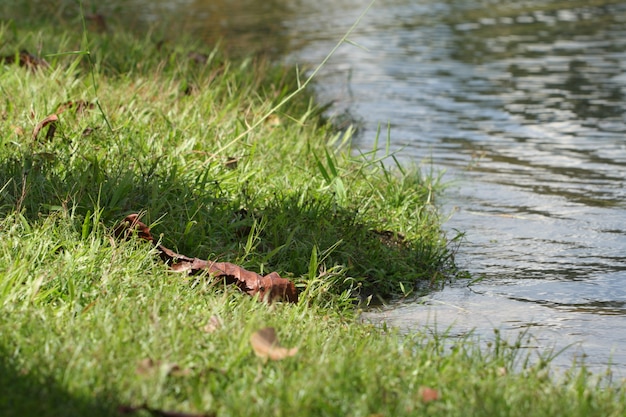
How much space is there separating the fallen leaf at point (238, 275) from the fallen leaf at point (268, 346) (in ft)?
2.77

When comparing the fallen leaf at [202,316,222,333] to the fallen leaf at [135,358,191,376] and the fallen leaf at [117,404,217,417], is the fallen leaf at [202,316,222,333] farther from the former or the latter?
the fallen leaf at [117,404,217,417]

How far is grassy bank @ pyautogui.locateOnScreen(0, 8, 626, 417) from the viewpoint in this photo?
117 inches

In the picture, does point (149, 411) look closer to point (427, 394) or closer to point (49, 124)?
point (427, 394)

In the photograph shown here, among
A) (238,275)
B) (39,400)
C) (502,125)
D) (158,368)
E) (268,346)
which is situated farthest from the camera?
(502,125)

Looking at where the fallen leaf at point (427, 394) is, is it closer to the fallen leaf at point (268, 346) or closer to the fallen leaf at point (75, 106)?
the fallen leaf at point (268, 346)

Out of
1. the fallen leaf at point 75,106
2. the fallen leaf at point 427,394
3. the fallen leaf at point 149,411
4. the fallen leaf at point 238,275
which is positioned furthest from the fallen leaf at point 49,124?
the fallen leaf at point 427,394

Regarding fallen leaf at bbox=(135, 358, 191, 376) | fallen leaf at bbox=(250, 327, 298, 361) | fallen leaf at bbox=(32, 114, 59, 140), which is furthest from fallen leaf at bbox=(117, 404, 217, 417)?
fallen leaf at bbox=(32, 114, 59, 140)

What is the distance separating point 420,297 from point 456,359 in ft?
4.13

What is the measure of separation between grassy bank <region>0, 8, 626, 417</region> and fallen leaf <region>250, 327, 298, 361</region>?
0.04ft

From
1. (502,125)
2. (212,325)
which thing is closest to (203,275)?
(212,325)

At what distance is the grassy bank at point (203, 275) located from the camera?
297 centimetres

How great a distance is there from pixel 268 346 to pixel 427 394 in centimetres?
54

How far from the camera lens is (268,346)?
3246 mm

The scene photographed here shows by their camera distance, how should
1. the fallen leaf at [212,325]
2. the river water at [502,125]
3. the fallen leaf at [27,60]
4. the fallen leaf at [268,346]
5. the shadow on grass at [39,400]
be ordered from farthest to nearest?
the fallen leaf at [27,60] → the river water at [502,125] → the fallen leaf at [212,325] → the fallen leaf at [268,346] → the shadow on grass at [39,400]
